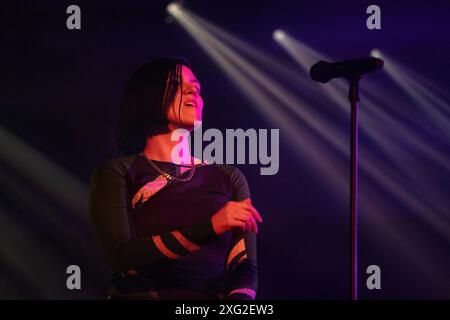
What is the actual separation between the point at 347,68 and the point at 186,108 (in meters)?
0.57

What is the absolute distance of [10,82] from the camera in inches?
129

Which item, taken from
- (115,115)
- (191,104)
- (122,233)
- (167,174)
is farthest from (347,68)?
(115,115)

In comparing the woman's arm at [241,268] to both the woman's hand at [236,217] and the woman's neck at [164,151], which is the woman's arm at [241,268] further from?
the woman's neck at [164,151]

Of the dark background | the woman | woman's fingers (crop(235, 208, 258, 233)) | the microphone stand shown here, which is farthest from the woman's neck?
the dark background

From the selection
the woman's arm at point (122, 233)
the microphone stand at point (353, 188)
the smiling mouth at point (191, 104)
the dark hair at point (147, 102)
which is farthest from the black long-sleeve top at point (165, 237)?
the microphone stand at point (353, 188)

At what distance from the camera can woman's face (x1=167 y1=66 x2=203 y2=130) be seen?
6.56 ft

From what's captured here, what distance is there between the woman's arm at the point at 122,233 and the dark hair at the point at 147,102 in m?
0.17

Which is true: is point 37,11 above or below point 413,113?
above

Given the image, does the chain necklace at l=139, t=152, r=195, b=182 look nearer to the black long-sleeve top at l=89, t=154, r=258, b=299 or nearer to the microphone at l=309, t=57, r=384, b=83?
the black long-sleeve top at l=89, t=154, r=258, b=299

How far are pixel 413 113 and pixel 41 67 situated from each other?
2.13 metres

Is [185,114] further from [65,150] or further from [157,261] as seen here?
[65,150]

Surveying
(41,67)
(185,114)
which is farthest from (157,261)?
(41,67)

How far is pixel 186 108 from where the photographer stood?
2.01 metres
